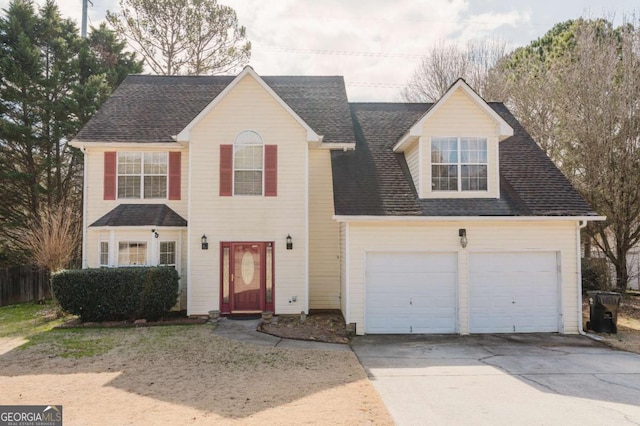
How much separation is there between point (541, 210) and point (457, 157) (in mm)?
2830

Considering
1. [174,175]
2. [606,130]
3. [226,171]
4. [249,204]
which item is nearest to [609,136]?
[606,130]

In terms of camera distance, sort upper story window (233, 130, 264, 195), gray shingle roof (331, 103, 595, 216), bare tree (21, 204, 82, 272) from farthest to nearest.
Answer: bare tree (21, 204, 82, 272) → upper story window (233, 130, 264, 195) → gray shingle roof (331, 103, 595, 216)

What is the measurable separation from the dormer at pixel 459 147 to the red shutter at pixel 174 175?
26.4 feet

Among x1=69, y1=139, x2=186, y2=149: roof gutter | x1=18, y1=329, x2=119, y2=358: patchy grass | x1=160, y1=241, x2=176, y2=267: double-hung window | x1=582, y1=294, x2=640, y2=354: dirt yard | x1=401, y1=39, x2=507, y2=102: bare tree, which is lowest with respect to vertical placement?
x1=582, y1=294, x2=640, y2=354: dirt yard

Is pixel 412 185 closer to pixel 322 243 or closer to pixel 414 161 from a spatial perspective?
pixel 414 161

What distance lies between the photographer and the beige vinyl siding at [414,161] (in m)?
13.2

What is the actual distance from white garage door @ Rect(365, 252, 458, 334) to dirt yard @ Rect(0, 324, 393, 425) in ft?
8.44

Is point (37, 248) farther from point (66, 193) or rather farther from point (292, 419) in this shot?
point (292, 419)

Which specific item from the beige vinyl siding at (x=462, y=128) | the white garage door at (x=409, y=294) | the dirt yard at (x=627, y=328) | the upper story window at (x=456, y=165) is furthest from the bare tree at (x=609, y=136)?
the white garage door at (x=409, y=294)

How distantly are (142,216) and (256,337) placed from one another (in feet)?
19.8

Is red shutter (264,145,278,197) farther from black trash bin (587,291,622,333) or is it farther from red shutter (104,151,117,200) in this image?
black trash bin (587,291,622,333)

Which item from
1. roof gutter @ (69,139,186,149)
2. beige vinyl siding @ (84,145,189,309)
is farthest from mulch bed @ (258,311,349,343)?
roof gutter @ (69,139,186,149)

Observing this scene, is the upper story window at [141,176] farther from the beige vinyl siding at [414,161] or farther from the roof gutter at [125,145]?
the beige vinyl siding at [414,161]

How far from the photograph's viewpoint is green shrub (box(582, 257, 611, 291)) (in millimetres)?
17250
